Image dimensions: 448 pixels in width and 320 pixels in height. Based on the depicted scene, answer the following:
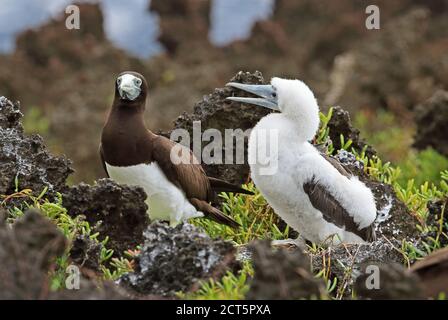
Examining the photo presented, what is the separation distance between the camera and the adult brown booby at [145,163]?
7223 mm

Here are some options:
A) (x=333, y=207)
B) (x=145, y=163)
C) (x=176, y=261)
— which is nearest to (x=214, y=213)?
(x=145, y=163)

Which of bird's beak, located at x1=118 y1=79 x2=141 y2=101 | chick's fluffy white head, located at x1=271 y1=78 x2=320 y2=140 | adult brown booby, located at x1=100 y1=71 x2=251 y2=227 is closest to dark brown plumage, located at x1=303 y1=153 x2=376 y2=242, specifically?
chick's fluffy white head, located at x1=271 y1=78 x2=320 y2=140

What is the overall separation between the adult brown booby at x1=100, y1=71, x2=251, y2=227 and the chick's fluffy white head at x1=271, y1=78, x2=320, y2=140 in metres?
0.95

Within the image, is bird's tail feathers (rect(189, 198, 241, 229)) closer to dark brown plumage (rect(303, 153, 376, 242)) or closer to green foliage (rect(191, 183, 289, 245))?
green foliage (rect(191, 183, 289, 245))

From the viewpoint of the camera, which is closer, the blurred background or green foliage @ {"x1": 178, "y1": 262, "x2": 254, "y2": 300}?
green foliage @ {"x1": 178, "y1": 262, "x2": 254, "y2": 300}

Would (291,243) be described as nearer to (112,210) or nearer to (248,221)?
(248,221)

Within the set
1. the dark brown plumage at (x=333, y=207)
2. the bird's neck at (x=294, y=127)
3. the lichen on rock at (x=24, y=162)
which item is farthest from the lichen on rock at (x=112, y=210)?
the dark brown plumage at (x=333, y=207)

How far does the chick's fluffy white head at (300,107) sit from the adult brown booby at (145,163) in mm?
949

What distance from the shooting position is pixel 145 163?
726 centimetres

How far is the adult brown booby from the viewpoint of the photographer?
722cm

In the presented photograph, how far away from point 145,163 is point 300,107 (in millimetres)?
1301
